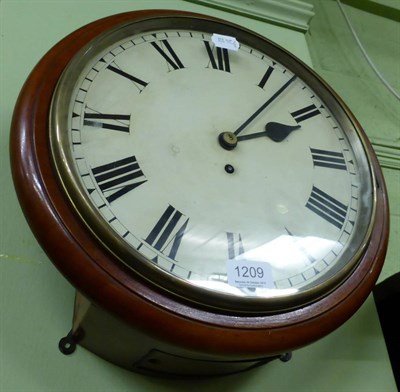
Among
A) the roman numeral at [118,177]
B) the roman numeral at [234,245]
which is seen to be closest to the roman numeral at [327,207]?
the roman numeral at [234,245]

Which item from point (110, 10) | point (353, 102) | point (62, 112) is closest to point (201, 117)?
point (62, 112)

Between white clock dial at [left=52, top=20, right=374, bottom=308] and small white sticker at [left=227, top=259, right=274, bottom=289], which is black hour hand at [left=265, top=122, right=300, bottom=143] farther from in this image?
small white sticker at [left=227, top=259, right=274, bottom=289]

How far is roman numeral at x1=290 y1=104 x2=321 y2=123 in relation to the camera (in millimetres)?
729

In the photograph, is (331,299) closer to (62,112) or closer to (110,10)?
(62,112)

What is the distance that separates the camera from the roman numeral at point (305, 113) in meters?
0.73

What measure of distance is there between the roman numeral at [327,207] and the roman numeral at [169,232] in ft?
0.62

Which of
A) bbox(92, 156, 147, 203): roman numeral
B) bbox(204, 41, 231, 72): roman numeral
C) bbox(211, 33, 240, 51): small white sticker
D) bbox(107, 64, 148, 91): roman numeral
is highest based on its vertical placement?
bbox(211, 33, 240, 51): small white sticker

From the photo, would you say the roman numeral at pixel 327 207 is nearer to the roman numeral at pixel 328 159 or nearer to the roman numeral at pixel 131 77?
the roman numeral at pixel 328 159

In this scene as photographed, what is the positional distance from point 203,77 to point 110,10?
1.16 ft

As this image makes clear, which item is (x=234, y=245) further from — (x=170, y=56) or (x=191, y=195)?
(x=170, y=56)

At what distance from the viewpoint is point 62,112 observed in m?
0.54

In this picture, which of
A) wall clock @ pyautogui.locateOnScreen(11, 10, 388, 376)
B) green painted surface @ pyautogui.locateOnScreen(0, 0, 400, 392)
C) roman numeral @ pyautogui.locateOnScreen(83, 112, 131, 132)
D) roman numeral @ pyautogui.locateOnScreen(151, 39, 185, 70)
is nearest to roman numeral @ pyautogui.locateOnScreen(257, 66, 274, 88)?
wall clock @ pyautogui.locateOnScreen(11, 10, 388, 376)

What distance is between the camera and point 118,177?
53 cm

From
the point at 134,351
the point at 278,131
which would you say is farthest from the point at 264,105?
the point at 134,351
